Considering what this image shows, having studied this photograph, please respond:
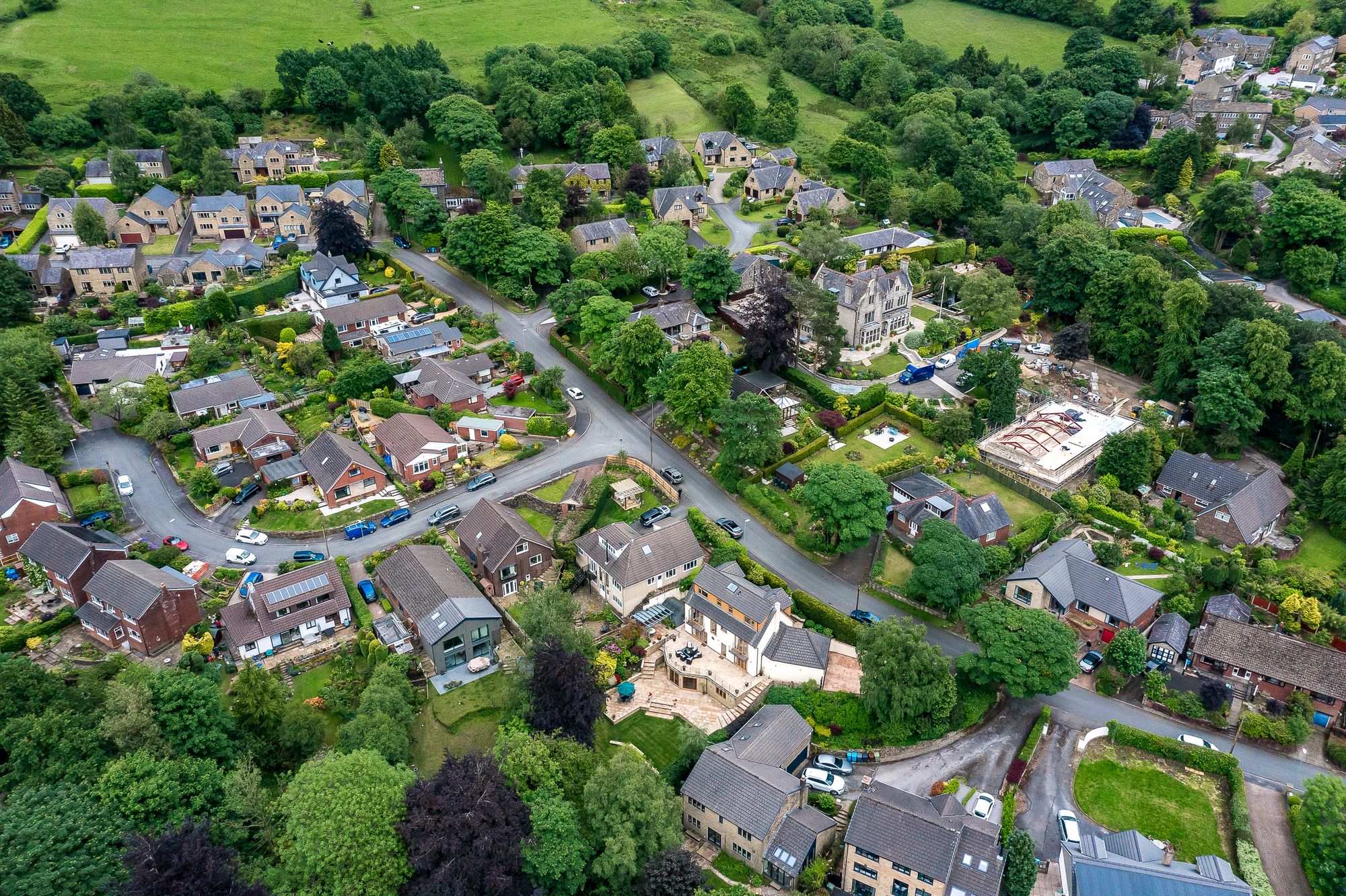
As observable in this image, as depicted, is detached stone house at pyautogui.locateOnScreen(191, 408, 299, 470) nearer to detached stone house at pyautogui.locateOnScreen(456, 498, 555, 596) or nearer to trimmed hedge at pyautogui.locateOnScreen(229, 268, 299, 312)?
detached stone house at pyautogui.locateOnScreen(456, 498, 555, 596)

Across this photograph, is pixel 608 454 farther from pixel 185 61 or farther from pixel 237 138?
pixel 185 61

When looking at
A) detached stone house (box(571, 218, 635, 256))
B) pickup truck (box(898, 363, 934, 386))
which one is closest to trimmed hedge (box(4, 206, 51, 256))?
detached stone house (box(571, 218, 635, 256))

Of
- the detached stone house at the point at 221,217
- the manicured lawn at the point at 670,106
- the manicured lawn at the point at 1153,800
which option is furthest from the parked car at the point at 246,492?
the manicured lawn at the point at 670,106

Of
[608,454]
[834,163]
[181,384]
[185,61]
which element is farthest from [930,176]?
[185,61]

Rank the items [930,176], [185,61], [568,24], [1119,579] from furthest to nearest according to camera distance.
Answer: [568,24] → [185,61] → [930,176] → [1119,579]

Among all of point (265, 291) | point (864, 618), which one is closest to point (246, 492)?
point (265, 291)

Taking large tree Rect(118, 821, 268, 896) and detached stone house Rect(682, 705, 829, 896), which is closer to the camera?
large tree Rect(118, 821, 268, 896)

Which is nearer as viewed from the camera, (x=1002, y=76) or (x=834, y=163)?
(x=834, y=163)
